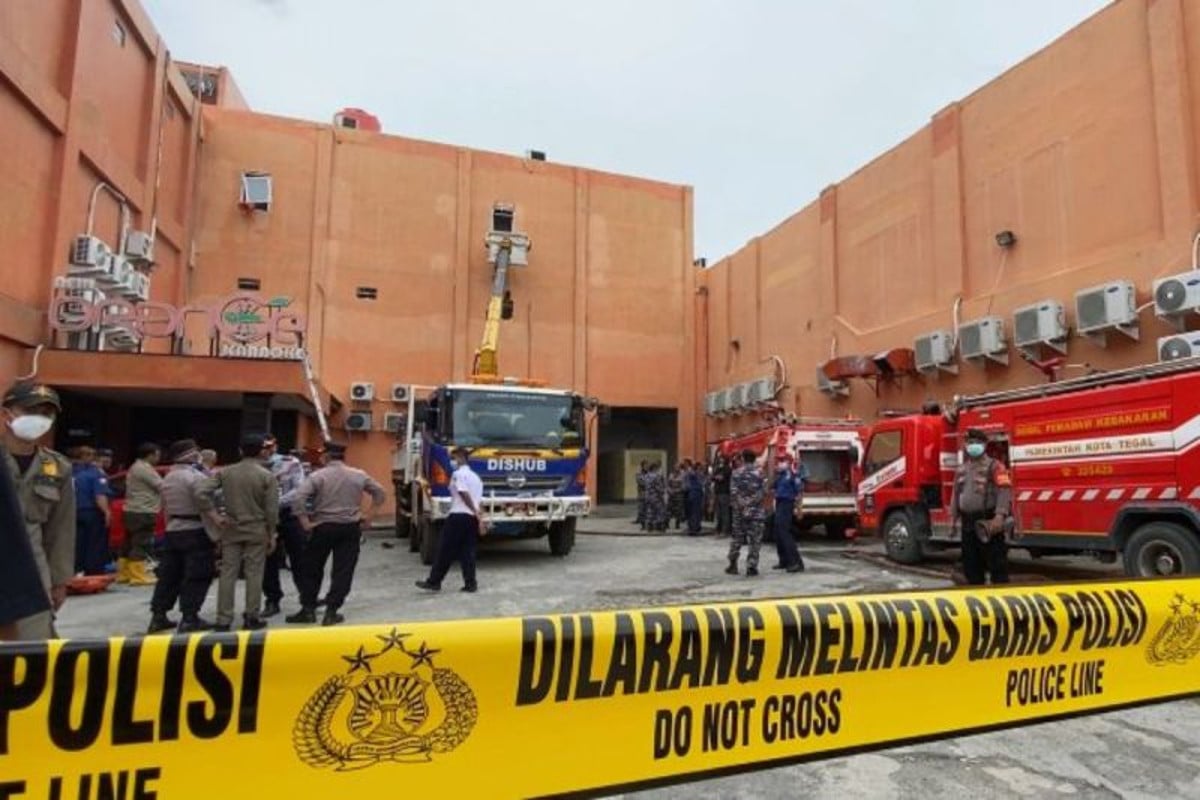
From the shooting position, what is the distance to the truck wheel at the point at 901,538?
11586 millimetres

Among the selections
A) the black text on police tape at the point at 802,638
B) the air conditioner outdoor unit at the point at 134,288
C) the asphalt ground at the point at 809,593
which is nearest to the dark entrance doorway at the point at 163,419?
the air conditioner outdoor unit at the point at 134,288

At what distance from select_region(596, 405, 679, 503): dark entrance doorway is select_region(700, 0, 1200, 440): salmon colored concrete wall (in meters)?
5.97

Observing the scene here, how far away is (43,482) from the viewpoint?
3689 mm

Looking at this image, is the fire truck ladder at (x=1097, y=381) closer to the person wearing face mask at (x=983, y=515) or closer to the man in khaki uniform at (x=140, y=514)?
the person wearing face mask at (x=983, y=515)

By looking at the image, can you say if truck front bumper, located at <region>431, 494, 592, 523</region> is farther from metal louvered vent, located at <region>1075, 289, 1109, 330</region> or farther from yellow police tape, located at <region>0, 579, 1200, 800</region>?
metal louvered vent, located at <region>1075, 289, 1109, 330</region>

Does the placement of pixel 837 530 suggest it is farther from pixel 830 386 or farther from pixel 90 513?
pixel 90 513

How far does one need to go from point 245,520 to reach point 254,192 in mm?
17400

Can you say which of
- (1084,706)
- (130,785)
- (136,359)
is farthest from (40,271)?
(1084,706)

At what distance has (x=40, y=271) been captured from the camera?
45.4 feet

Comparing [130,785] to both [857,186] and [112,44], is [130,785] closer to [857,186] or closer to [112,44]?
[112,44]

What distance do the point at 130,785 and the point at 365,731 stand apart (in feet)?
1.93

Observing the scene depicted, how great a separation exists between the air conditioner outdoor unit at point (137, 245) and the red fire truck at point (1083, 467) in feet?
51.1

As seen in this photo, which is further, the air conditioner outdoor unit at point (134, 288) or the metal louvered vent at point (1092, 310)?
the air conditioner outdoor unit at point (134, 288)

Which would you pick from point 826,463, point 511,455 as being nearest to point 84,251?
point 511,455
